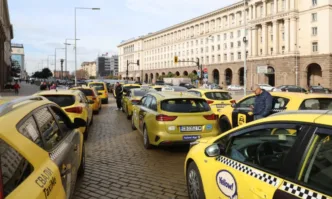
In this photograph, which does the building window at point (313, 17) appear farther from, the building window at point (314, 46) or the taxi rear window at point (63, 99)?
the taxi rear window at point (63, 99)

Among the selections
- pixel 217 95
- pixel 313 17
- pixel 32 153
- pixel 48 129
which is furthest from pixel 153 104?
pixel 313 17

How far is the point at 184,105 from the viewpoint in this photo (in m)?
8.04

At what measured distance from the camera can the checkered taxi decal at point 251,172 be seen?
276 centimetres

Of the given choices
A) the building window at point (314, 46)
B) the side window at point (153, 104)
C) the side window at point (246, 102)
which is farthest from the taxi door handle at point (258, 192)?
the building window at point (314, 46)

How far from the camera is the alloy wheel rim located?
4238 mm

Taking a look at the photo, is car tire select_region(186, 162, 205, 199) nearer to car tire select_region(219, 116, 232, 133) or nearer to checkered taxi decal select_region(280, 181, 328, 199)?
checkered taxi decal select_region(280, 181, 328, 199)

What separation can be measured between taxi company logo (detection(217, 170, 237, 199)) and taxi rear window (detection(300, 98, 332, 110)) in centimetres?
435

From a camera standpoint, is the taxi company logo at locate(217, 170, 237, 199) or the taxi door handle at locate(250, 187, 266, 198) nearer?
the taxi door handle at locate(250, 187, 266, 198)

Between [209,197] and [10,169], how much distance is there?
2.30 m

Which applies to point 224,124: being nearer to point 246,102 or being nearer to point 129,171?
point 246,102

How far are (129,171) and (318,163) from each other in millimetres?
4376

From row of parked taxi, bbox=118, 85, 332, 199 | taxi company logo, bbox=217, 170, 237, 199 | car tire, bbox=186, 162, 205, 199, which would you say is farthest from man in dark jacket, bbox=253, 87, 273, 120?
taxi company logo, bbox=217, 170, 237, 199

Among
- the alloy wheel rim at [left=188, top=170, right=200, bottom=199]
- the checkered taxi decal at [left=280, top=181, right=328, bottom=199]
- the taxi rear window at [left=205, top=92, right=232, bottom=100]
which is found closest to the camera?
the checkered taxi decal at [left=280, top=181, right=328, bottom=199]

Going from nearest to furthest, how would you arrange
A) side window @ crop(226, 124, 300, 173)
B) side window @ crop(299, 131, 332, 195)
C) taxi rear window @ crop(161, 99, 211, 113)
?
side window @ crop(299, 131, 332, 195) → side window @ crop(226, 124, 300, 173) → taxi rear window @ crop(161, 99, 211, 113)
